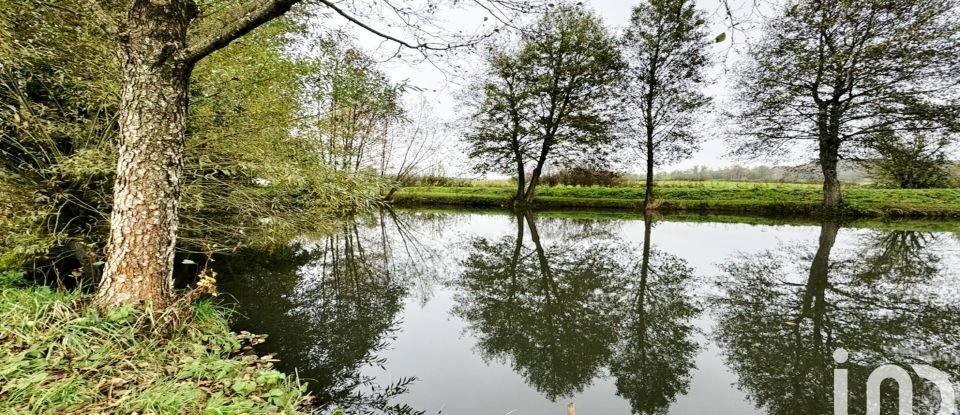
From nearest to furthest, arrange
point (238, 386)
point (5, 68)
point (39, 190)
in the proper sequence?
point (238, 386), point (5, 68), point (39, 190)

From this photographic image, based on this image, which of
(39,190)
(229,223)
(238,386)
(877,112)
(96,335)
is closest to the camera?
(238,386)

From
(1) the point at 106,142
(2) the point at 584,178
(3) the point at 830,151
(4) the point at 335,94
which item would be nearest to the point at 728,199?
(3) the point at 830,151

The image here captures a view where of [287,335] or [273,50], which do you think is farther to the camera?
[273,50]

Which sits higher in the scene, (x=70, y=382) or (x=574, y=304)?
(x=70, y=382)

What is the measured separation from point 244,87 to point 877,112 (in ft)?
69.2

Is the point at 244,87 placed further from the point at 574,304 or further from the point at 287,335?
the point at 574,304

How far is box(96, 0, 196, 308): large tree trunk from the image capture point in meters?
2.78

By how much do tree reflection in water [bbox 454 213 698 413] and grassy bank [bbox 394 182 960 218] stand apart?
13634mm

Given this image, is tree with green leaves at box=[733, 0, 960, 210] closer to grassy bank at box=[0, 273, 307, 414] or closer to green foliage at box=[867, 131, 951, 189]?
green foliage at box=[867, 131, 951, 189]

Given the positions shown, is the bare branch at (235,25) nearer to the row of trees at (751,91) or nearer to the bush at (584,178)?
the row of trees at (751,91)

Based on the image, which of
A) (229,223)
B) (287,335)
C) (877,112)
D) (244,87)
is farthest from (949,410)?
(877,112)

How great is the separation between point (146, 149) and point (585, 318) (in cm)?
463

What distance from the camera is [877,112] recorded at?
14.6 m

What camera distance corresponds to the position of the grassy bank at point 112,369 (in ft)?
6.53
